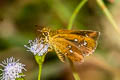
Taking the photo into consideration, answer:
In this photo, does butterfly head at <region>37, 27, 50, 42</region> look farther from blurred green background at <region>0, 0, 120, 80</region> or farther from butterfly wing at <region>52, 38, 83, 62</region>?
blurred green background at <region>0, 0, 120, 80</region>

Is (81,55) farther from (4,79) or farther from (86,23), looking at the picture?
Answer: (86,23)

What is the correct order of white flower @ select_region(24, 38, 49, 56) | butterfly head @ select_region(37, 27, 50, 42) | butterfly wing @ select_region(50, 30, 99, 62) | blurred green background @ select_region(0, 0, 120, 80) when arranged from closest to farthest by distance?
butterfly wing @ select_region(50, 30, 99, 62)
butterfly head @ select_region(37, 27, 50, 42)
white flower @ select_region(24, 38, 49, 56)
blurred green background @ select_region(0, 0, 120, 80)

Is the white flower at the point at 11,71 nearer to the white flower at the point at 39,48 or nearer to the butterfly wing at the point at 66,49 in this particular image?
the white flower at the point at 39,48

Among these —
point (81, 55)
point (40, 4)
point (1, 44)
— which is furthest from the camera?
point (40, 4)

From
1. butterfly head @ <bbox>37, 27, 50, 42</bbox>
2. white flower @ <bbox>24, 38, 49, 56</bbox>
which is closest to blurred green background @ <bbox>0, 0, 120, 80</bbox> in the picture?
white flower @ <bbox>24, 38, 49, 56</bbox>

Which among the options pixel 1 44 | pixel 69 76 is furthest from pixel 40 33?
pixel 69 76

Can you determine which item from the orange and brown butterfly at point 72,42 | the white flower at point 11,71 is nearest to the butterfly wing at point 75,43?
the orange and brown butterfly at point 72,42
